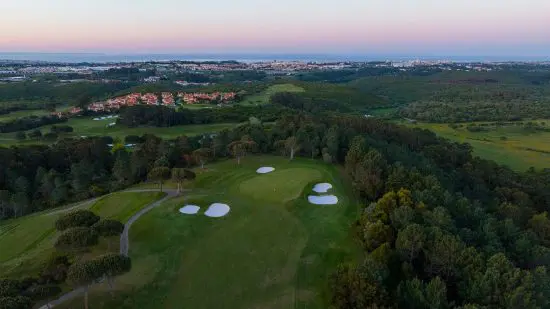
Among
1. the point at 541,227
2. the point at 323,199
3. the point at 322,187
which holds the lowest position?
the point at 541,227

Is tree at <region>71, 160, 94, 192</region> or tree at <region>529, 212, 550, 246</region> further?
tree at <region>71, 160, 94, 192</region>

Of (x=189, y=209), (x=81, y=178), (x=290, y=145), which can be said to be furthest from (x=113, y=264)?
(x=290, y=145)

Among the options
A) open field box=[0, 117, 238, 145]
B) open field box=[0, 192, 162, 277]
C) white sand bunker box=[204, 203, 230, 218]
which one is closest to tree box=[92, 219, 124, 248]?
open field box=[0, 192, 162, 277]

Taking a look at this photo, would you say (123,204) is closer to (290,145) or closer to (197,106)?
(290,145)

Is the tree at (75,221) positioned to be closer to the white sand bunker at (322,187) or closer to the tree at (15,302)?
the tree at (15,302)

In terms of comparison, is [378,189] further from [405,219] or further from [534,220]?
[534,220]

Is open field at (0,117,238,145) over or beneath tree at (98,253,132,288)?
beneath

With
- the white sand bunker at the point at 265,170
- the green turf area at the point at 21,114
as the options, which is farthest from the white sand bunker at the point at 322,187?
the green turf area at the point at 21,114

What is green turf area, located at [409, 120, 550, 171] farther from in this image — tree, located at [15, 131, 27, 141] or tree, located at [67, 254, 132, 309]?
tree, located at [15, 131, 27, 141]
